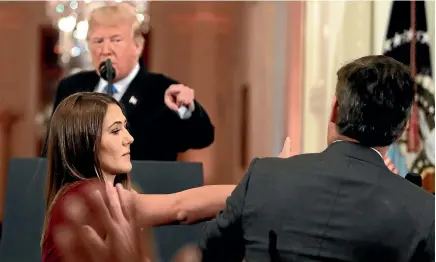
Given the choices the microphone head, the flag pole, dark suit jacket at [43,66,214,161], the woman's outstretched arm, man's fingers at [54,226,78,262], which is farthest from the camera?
the flag pole

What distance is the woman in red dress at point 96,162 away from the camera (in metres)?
1.29

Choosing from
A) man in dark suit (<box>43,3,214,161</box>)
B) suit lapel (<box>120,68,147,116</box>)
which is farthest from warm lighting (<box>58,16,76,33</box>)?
suit lapel (<box>120,68,147,116</box>)

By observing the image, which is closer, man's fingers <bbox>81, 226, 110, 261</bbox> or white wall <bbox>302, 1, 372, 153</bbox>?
man's fingers <bbox>81, 226, 110, 261</bbox>

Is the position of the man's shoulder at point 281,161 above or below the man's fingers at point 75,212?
above

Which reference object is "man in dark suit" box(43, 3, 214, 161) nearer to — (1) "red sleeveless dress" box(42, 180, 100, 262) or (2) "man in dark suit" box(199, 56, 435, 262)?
(1) "red sleeveless dress" box(42, 180, 100, 262)

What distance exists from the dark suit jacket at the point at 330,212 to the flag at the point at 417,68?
39.0 inches

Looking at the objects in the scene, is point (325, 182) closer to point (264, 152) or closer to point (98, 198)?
point (98, 198)

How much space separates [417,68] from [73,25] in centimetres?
114

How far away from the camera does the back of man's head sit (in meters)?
1.10

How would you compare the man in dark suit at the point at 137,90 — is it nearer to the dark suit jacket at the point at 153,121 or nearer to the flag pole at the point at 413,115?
the dark suit jacket at the point at 153,121

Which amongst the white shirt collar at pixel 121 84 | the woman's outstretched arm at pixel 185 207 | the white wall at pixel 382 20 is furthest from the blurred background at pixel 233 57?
the woman's outstretched arm at pixel 185 207

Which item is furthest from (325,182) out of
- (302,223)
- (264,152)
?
(264,152)

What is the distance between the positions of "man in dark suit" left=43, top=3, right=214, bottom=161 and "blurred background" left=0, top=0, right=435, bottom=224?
2.9 inches

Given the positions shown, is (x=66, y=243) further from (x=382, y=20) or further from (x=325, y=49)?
(x=382, y=20)
